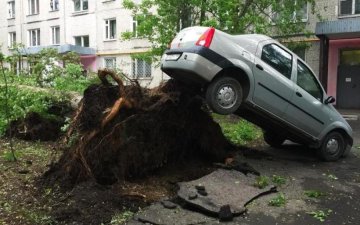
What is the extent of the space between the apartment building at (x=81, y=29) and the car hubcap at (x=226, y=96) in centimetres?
1954

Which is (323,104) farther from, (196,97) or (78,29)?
(78,29)

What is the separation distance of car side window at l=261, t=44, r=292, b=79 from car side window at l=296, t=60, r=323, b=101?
0.86ft

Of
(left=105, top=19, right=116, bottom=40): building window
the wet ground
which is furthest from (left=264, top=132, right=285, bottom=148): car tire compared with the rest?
(left=105, top=19, right=116, bottom=40): building window

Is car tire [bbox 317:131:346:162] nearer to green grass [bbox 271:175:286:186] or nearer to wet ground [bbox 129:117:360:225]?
wet ground [bbox 129:117:360:225]

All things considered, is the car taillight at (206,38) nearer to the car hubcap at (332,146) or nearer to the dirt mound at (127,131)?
the dirt mound at (127,131)

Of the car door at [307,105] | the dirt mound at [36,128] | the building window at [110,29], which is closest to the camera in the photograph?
the car door at [307,105]

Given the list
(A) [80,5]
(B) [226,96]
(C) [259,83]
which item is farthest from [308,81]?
(A) [80,5]

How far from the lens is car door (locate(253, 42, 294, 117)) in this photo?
7574 mm

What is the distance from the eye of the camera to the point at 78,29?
3509 cm

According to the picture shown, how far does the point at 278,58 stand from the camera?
7949mm

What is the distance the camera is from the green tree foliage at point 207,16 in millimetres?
15250

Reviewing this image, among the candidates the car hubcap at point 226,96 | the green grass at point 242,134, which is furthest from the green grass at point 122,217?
the green grass at point 242,134

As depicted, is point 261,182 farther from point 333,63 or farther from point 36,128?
point 333,63

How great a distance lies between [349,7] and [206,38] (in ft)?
54.0
